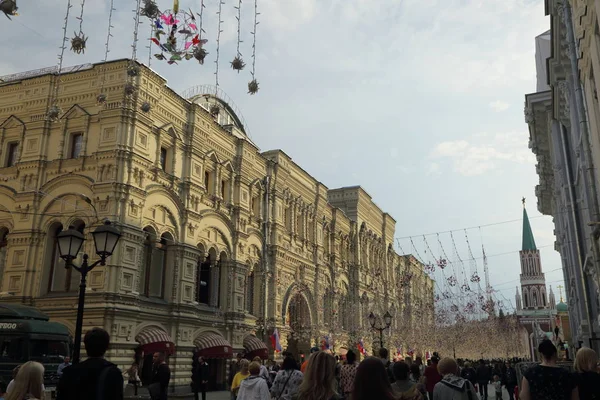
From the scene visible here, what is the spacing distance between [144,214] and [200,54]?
13916mm

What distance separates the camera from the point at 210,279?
27531mm

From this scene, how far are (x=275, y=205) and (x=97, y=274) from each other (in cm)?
1470

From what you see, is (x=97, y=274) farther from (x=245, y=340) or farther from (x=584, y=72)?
(x=584, y=72)

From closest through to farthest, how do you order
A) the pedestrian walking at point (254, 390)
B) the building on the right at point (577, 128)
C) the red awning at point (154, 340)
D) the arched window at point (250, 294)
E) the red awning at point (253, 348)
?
the pedestrian walking at point (254, 390), the building on the right at point (577, 128), the red awning at point (154, 340), the red awning at point (253, 348), the arched window at point (250, 294)

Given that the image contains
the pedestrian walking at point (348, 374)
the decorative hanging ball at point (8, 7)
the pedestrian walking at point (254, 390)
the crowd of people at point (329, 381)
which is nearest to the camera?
the crowd of people at point (329, 381)

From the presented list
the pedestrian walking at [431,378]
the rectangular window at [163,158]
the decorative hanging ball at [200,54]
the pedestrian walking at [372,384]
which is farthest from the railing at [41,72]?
the pedestrian walking at [372,384]

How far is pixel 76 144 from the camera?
23.4 meters

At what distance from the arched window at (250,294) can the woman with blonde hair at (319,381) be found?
2577 centimetres

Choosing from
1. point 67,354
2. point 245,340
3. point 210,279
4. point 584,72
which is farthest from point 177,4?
point 245,340

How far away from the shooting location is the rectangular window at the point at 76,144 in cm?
2316

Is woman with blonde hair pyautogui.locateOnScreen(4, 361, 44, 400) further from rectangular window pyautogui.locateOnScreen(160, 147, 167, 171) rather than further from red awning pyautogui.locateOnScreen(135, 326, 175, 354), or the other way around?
rectangular window pyautogui.locateOnScreen(160, 147, 167, 171)

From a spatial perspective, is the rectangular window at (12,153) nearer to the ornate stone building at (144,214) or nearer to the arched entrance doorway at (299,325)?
the ornate stone building at (144,214)

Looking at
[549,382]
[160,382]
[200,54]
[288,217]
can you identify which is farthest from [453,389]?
[288,217]

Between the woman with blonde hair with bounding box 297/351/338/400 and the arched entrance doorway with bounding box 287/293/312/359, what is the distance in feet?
97.2
